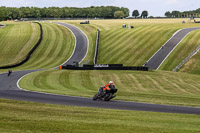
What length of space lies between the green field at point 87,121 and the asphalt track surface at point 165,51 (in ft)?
162

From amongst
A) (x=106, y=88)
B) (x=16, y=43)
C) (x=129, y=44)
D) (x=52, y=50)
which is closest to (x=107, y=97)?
(x=106, y=88)

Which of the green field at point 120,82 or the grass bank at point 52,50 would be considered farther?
the grass bank at point 52,50

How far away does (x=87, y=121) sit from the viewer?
16.2 meters

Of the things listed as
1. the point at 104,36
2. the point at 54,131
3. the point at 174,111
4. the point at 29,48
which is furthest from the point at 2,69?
the point at 54,131

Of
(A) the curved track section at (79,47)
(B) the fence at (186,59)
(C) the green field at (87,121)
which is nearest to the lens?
(C) the green field at (87,121)

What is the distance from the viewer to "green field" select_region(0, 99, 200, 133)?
1440 cm

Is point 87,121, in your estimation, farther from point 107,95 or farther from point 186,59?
point 186,59

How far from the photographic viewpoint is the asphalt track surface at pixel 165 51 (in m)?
70.0

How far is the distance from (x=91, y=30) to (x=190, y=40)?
1480 inches

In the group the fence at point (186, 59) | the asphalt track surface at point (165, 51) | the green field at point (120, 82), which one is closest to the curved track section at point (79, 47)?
the asphalt track surface at point (165, 51)

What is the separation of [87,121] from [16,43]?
8161 cm

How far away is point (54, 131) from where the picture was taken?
544 inches

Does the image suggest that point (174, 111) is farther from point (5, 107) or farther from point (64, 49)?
point (64, 49)

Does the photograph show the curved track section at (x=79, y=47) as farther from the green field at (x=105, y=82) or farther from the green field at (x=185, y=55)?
the green field at (x=185, y=55)
